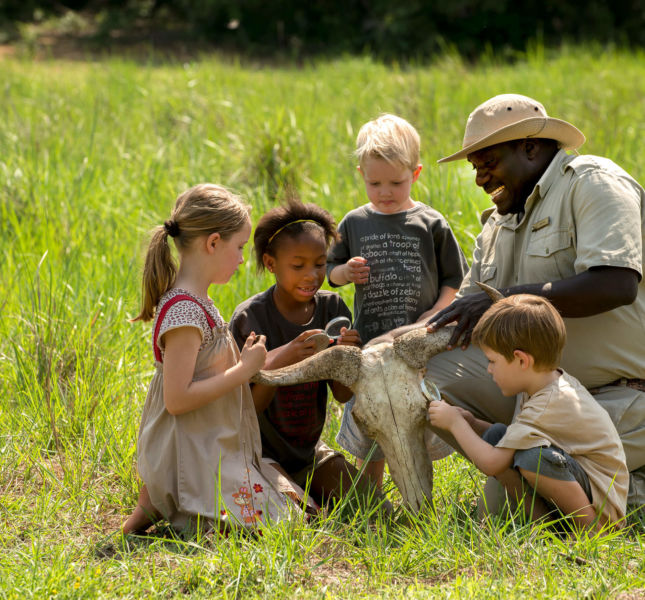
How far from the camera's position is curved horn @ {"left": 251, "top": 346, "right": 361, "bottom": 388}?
11.3 feet

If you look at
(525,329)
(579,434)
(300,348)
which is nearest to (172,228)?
(300,348)

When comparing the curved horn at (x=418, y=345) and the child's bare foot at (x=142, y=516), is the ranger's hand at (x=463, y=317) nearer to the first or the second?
the curved horn at (x=418, y=345)

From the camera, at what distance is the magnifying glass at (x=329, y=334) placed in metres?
3.52

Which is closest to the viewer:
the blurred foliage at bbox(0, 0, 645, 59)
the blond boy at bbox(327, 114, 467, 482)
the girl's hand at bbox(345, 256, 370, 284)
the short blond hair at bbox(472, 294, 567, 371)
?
the short blond hair at bbox(472, 294, 567, 371)

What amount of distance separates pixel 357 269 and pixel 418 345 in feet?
2.27

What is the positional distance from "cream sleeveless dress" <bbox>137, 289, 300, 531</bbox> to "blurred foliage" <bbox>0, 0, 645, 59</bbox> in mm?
17690

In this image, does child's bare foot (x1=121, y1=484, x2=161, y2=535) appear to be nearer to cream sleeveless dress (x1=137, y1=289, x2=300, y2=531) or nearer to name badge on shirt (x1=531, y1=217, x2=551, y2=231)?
cream sleeveless dress (x1=137, y1=289, x2=300, y2=531)

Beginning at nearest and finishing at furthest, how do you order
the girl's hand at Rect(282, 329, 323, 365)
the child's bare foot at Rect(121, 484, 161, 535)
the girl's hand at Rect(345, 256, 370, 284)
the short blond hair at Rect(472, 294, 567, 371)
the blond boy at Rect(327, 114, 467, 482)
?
1. the short blond hair at Rect(472, 294, 567, 371)
2. the girl's hand at Rect(282, 329, 323, 365)
3. the child's bare foot at Rect(121, 484, 161, 535)
4. the girl's hand at Rect(345, 256, 370, 284)
5. the blond boy at Rect(327, 114, 467, 482)

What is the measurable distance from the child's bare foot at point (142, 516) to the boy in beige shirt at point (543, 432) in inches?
45.8

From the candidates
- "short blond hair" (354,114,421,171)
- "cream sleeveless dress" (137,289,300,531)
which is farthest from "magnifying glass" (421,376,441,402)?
"short blond hair" (354,114,421,171)

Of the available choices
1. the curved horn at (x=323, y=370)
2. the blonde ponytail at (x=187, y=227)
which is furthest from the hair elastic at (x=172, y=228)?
the curved horn at (x=323, y=370)

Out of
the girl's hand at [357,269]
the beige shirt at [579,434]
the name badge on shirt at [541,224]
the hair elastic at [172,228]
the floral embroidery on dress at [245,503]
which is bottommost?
the floral embroidery on dress at [245,503]

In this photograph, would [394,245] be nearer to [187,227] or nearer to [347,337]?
[347,337]

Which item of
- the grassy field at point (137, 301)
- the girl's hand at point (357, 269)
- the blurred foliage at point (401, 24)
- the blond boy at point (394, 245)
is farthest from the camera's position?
the blurred foliage at point (401, 24)
